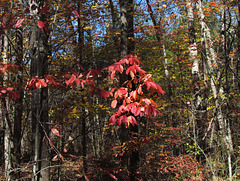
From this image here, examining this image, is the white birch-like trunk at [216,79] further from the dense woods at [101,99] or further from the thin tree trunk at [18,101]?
the thin tree trunk at [18,101]

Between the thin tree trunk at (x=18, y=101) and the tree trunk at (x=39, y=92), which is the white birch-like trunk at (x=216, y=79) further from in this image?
the thin tree trunk at (x=18, y=101)

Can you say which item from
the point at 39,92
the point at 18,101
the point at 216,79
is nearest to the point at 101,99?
the point at 18,101

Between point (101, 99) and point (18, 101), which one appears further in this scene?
point (101, 99)

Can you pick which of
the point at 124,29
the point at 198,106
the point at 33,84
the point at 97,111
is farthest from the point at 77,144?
the point at 33,84

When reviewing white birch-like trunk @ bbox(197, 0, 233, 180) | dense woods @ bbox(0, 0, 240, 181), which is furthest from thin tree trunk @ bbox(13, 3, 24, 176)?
white birch-like trunk @ bbox(197, 0, 233, 180)

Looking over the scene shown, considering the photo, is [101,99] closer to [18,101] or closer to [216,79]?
[18,101]

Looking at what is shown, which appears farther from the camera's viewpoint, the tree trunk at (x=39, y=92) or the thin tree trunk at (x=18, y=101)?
the thin tree trunk at (x=18, y=101)

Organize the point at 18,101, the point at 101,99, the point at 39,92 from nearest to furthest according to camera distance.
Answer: the point at 39,92
the point at 18,101
the point at 101,99

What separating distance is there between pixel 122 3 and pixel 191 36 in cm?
309

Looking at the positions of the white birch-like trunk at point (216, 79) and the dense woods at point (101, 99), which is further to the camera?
the white birch-like trunk at point (216, 79)

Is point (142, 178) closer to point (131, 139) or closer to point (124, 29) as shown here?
point (131, 139)

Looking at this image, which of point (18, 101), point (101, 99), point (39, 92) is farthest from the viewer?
point (101, 99)

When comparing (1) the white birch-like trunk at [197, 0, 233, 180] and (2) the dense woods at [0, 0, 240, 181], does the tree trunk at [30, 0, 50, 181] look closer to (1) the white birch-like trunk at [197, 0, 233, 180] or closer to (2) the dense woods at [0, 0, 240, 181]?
(2) the dense woods at [0, 0, 240, 181]

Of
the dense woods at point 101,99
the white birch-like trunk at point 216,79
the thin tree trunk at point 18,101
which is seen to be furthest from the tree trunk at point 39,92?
the white birch-like trunk at point 216,79
